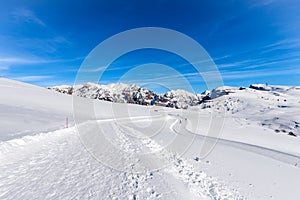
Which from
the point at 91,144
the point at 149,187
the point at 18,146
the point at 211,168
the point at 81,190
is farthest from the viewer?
the point at 91,144

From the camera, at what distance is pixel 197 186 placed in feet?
22.5

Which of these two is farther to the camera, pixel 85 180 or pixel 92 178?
pixel 92 178

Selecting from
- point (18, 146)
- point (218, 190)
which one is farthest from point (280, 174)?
point (18, 146)

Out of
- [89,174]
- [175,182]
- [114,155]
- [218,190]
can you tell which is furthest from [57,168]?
[218,190]

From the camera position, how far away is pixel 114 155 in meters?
9.38

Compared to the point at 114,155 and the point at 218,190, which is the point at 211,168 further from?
the point at 114,155

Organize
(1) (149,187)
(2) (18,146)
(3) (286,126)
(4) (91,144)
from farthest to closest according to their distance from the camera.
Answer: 1. (3) (286,126)
2. (4) (91,144)
3. (2) (18,146)
4. (1) (149,187)

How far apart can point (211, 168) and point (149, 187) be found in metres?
4.18

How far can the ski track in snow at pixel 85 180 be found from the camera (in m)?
5.48

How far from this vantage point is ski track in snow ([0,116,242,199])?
548cm

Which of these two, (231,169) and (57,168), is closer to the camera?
(57,168)

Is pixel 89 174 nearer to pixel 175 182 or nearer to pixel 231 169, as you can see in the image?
pixel 175 182

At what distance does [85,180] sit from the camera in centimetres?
627

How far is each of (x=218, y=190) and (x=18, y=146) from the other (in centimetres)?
962
